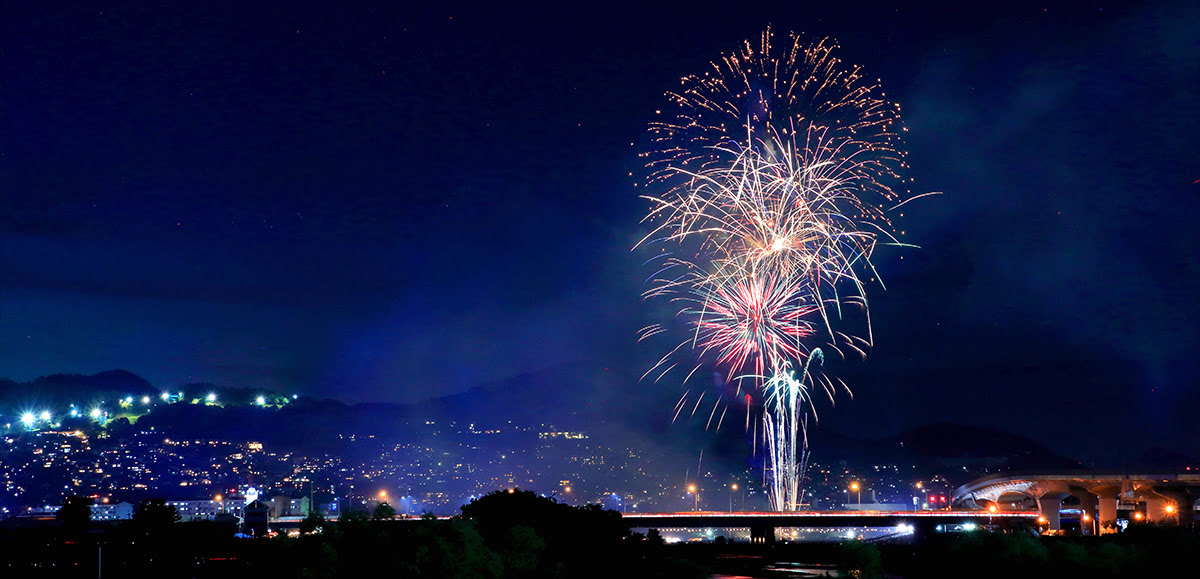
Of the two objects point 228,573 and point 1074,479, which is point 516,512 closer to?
point 228,573

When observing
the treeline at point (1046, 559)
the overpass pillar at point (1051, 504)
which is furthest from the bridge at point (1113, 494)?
the treeline at point (1046, 559)

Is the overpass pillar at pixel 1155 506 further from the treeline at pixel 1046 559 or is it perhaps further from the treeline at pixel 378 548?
the treeline at pixel 378 548

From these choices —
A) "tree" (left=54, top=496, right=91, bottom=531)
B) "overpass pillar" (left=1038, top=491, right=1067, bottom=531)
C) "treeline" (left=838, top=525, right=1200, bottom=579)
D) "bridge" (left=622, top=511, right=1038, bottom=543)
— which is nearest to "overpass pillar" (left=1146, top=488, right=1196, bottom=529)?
"overpass pillar" (left=1038, top=491, right=1067, bottom=531)

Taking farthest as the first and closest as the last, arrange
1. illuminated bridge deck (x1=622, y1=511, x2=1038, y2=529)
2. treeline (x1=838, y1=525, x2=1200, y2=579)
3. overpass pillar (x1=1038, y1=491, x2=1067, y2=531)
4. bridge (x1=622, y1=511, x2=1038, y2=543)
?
overpass pillar (x1=1038, y1=491, x2=1067, y2=531) → bridge (x1=622, y1=511, x2=1038, y2=543) → illuminated bridge deck (x1=622, y1=511, x2=1038, y2=529) → treeline (x1=838, y1=525, x2=1200, y2=579)

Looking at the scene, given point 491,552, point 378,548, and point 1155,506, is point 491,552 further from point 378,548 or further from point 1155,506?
point 1155,506

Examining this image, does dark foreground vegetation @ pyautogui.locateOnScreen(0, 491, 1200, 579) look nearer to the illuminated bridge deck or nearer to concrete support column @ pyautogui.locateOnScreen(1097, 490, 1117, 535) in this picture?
the illuminated bridge deck
